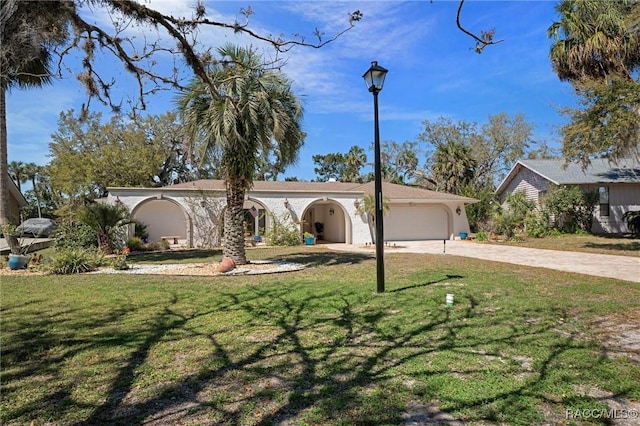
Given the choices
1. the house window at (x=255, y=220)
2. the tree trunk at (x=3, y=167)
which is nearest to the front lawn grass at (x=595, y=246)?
the house window at (x=255, y=220)

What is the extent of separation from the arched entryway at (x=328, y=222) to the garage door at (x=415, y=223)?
8.81ft

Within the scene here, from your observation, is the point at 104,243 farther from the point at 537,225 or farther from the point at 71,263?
the point at 537,225

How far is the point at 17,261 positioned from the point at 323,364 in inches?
468

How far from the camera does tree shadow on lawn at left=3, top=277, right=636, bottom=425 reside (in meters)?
3.00

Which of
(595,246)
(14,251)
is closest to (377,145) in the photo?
(14,251)

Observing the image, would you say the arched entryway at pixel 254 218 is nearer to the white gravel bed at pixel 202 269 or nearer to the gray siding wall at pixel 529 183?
the white gravel bed at pixel 202 269

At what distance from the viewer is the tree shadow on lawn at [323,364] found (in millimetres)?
3000

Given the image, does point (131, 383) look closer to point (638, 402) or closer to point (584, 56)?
point (638, 402)

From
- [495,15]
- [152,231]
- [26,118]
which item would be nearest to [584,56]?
[495,15]

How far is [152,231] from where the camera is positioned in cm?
2570

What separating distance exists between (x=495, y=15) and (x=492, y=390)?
190 inches

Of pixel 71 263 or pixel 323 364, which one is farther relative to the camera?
pixel 71 263

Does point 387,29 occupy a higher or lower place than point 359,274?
higher

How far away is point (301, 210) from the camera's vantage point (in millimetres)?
21281
